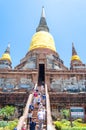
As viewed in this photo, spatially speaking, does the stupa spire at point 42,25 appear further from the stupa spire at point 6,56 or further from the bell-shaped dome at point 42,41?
the stupa spire at point 6,56

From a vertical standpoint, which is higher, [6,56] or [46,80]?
[6,56]

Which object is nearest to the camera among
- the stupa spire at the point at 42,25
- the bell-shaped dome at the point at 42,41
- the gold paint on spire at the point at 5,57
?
the bell-shaped dome at the point at 42,41

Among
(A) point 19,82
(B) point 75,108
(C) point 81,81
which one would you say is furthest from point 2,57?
(B) point 75,108

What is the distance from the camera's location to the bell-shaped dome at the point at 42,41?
3697cm

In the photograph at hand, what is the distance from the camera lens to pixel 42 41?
3794 cm

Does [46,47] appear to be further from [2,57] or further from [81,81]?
[81,81]

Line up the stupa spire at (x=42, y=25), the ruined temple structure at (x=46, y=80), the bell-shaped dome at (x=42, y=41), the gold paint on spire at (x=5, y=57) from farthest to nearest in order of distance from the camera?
1. the stupa spire at (x=42, y=25)
2. the gold paint on spire at (x=5, y=57)
3. the bell-shaped dome at (x=42, y=41)
4. the ruined temple structure at (x=46, y=80)

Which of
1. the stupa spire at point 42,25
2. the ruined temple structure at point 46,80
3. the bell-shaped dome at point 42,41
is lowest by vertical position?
the ruined temple structure at point 46,80

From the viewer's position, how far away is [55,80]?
2752cm

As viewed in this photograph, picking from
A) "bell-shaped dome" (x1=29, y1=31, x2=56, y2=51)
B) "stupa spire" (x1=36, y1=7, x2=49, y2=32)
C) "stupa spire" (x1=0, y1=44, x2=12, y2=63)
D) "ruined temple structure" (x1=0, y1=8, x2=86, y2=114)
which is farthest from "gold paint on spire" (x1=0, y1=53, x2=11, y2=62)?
"stupa spire" (x1=36, y1=7, x2=49, y2=32)

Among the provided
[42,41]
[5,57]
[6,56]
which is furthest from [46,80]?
[6,56]

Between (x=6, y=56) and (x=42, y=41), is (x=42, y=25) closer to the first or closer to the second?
(x=42, y=41)

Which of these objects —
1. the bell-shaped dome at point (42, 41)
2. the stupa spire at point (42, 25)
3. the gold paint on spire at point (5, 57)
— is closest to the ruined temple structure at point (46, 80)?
the bell-shaped dome at point (42, 41)

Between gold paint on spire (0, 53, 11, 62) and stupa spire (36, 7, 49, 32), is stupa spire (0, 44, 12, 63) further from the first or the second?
stupa spire (36, 7, 49, 32)
